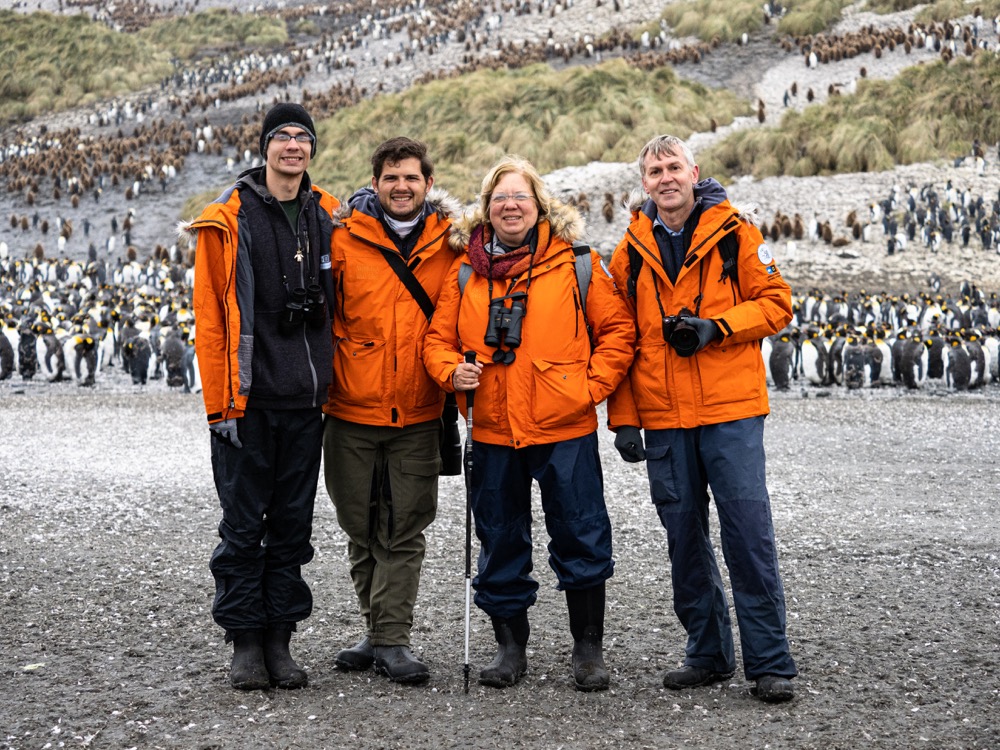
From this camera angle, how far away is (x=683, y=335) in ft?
10.8

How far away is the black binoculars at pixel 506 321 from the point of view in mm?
3335

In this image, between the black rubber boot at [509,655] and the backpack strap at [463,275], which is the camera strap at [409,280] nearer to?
the backpack strap at [463,275]

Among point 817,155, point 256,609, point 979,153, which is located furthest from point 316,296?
point 979,153

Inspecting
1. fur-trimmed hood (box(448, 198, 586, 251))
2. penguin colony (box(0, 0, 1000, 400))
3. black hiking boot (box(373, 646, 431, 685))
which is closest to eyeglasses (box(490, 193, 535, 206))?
fur-trimmed hood (box(448, 198, 586, 251))

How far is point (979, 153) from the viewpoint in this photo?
28078 millimetres

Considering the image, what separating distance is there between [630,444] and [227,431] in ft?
4.38

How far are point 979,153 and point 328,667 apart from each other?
2908 centimetres

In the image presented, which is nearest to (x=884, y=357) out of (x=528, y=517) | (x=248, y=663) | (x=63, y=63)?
(x=528, y=517)

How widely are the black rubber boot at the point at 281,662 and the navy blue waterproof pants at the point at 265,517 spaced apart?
0.04 metres

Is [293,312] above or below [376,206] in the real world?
below

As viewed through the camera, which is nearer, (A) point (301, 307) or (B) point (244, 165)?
(A) point (301, 307)

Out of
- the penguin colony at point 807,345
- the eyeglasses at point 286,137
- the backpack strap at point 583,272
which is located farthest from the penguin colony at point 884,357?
the eyeglasses at point 286,137

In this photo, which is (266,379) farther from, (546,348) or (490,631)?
(490,631)

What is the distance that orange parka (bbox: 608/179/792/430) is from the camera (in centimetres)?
334
